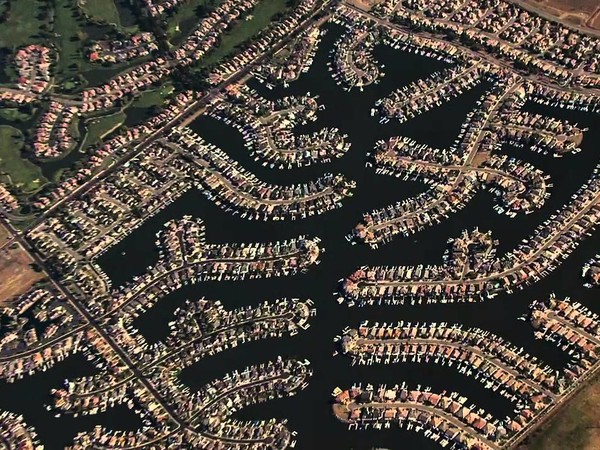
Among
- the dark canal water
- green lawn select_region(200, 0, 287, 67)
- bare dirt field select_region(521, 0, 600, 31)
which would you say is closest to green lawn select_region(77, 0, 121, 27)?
green lawn select_region(200, 0, 287, 67)

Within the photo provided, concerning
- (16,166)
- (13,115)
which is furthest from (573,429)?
(13,115)

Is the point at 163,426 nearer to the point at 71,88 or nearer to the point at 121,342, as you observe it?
the point at 121,342

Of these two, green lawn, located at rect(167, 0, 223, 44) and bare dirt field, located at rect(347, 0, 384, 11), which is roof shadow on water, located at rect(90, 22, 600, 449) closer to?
bare dirt field, located at rect(347, 0, 384, 11)

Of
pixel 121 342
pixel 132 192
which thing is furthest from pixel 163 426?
pixel 132 192

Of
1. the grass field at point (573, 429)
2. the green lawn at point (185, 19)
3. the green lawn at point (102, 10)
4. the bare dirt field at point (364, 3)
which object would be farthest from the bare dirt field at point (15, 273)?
the grass field at point (573, 429)

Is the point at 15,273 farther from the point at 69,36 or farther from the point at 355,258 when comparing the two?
the point at 69,36

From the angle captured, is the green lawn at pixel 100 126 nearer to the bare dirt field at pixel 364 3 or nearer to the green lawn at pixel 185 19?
the green lawn at pixel 185 19
